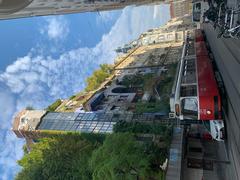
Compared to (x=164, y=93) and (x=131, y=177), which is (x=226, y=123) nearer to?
(x=131, y=177)

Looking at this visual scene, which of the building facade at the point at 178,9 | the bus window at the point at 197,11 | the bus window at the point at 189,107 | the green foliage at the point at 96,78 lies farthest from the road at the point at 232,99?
the building facade at the point at 178,9

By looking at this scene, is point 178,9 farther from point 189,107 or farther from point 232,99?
point 232,99

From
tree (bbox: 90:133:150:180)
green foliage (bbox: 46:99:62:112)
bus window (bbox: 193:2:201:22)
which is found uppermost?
bus window (bbox: 193:2:201:22)

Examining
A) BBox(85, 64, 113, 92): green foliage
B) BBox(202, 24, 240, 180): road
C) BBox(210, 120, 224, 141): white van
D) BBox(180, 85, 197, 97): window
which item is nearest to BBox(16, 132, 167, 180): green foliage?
BBox(210, 120, 224, 141): white van

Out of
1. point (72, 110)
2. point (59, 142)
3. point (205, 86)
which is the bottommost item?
point (72, 110)

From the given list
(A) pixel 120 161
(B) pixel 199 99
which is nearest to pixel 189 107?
(B) pixel 199 99

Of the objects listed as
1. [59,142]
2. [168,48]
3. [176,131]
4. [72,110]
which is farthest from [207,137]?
[168,48]

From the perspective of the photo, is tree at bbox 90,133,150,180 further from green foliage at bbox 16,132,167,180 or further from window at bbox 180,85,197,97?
window at bbox 180,85,197,97
